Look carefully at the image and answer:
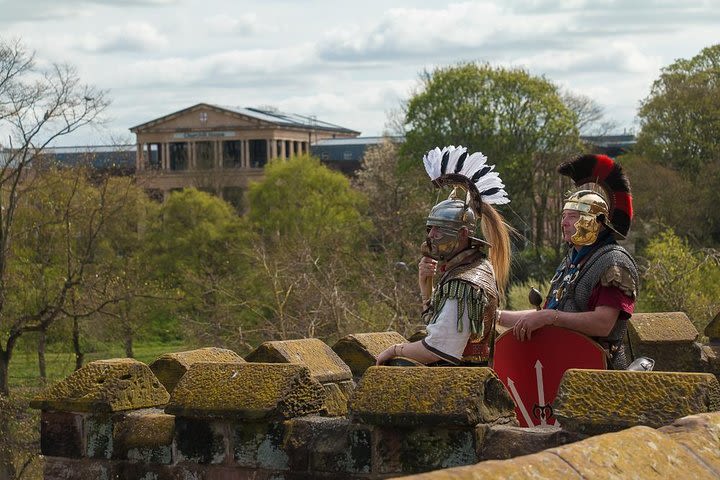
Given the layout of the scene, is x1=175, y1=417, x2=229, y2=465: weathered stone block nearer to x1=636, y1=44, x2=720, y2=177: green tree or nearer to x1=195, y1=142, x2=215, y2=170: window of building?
x1=636, y1=44, x2=720, y2=177: green tree

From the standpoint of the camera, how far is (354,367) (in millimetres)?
9023

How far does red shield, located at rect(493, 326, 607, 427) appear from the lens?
7.22 metres

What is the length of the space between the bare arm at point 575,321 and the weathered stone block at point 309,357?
1303 millimetres

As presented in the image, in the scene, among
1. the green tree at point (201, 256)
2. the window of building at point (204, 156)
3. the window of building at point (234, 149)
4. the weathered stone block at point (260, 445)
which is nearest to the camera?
the weathered stone block at point (260, 445)

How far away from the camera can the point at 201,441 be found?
23.5ft

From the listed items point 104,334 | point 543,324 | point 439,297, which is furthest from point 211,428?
point 104,334

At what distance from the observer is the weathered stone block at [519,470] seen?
3348mm

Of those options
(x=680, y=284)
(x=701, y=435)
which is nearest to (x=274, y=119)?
(x=680, y=284)

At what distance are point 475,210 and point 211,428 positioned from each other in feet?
5.79

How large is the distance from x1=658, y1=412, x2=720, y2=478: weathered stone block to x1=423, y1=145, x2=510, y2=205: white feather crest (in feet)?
11.1

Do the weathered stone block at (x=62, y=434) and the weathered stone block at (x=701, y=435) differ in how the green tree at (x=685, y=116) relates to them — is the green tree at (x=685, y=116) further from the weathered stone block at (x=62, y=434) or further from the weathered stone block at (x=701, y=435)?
the weathered stone block at (x=701, y=435)

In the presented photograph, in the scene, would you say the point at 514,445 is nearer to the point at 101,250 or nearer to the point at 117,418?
the point at 117,418

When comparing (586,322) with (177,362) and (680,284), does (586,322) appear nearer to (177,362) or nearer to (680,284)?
(177,362)

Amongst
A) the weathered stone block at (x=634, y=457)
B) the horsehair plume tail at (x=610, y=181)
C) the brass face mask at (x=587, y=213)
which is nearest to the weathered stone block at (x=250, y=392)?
the brass face mask at (x=587, y=213)
